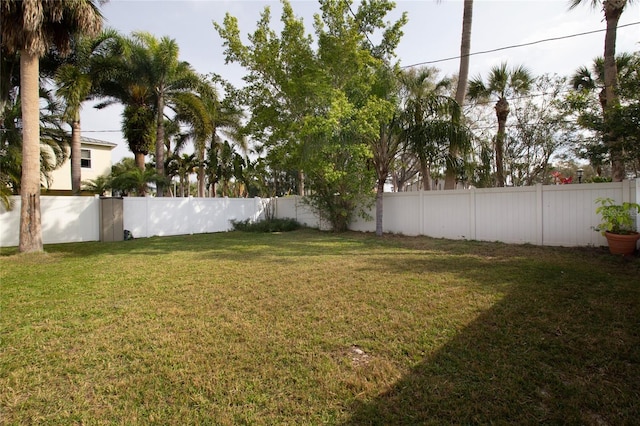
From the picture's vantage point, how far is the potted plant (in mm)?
5824

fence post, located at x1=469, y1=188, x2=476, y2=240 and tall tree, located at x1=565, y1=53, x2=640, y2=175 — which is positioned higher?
tall tree, located at x1=565, y1=53, x2=640, y2=175

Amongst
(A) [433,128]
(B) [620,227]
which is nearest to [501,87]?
(A) [433,128]

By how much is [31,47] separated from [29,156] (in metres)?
2.55

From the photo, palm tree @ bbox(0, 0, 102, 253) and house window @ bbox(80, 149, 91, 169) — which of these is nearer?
palm tree @ bbox(0, 0, 102, 253)

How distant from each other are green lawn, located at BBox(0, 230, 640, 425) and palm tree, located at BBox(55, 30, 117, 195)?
29.3 ft

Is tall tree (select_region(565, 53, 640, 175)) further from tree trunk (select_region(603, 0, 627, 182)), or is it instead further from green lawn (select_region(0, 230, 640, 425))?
green lawn (select_region(0, 230, 640, 425))

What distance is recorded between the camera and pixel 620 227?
615 cm

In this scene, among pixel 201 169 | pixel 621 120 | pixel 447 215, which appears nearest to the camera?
pixel 621 120

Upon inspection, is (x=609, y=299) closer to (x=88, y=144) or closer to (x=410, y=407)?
(x=410, y=407)

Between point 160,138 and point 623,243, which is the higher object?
point 160,138

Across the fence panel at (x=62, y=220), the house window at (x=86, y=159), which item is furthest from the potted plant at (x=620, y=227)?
the house window at (x=86, y=159)

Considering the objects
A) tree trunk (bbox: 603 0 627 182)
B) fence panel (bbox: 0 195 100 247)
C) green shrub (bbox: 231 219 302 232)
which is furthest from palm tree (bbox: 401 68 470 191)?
fence panel (bbox: 0 195 100 247)

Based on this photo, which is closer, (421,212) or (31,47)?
(31,47)

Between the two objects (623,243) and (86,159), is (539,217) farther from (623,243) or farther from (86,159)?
(86,159)
